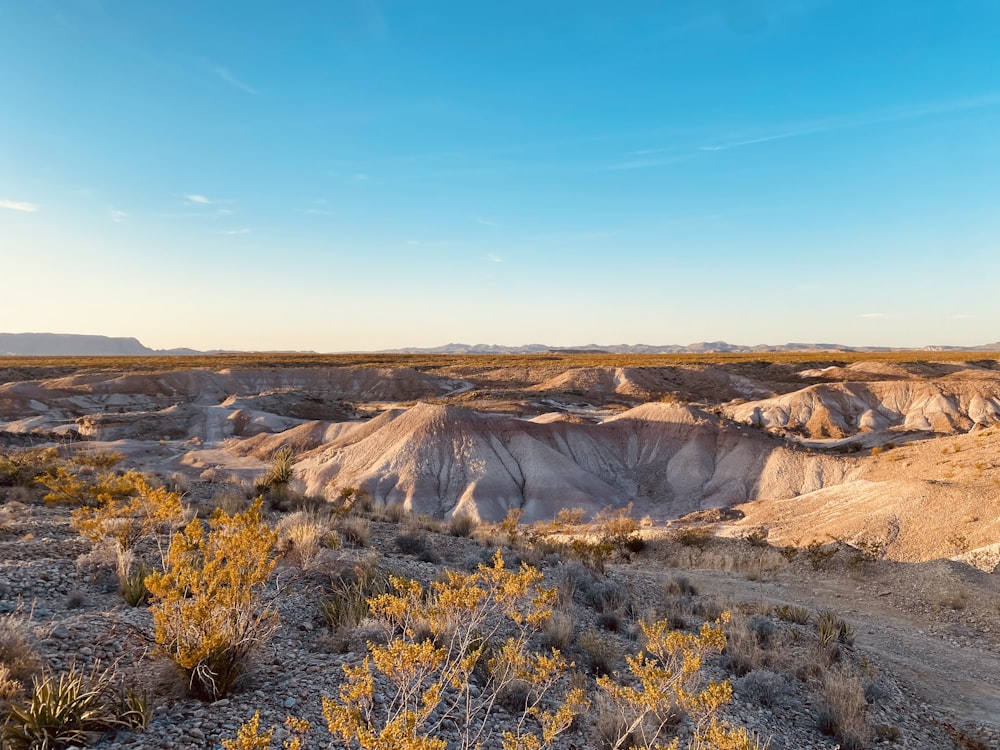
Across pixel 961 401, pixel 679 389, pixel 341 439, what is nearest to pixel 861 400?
pixel 961 401

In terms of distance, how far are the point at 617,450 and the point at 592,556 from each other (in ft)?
83.9

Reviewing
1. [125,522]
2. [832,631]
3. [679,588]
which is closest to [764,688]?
[832,631]

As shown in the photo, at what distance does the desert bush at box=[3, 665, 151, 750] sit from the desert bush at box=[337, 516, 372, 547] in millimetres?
6791

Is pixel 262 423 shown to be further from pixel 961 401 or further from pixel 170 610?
pixel 961 401

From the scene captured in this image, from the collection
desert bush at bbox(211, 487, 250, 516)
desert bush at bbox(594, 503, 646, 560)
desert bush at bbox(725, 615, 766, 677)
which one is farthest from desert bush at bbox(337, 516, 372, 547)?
desert bush at bbox(594, 503, 646, 560)

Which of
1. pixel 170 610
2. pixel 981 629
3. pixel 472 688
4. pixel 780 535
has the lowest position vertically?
pixel 780 535

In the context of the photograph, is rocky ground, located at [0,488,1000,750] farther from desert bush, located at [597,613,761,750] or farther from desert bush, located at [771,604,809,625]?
desert bush, located at [597,613,761,750]

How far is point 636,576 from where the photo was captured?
12.8 metres

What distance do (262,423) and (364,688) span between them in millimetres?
49767

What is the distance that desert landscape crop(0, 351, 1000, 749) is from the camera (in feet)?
17.9

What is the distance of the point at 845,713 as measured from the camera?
6508 mm

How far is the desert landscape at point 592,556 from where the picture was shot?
17.9 ft

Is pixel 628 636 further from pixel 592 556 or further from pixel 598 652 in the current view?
pixel 592 556

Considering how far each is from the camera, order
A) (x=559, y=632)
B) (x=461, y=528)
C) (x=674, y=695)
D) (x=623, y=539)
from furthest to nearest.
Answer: (x=623, y=539)
(x=461, y=528)
(x=559, y=632)
(x=674, y=695)
